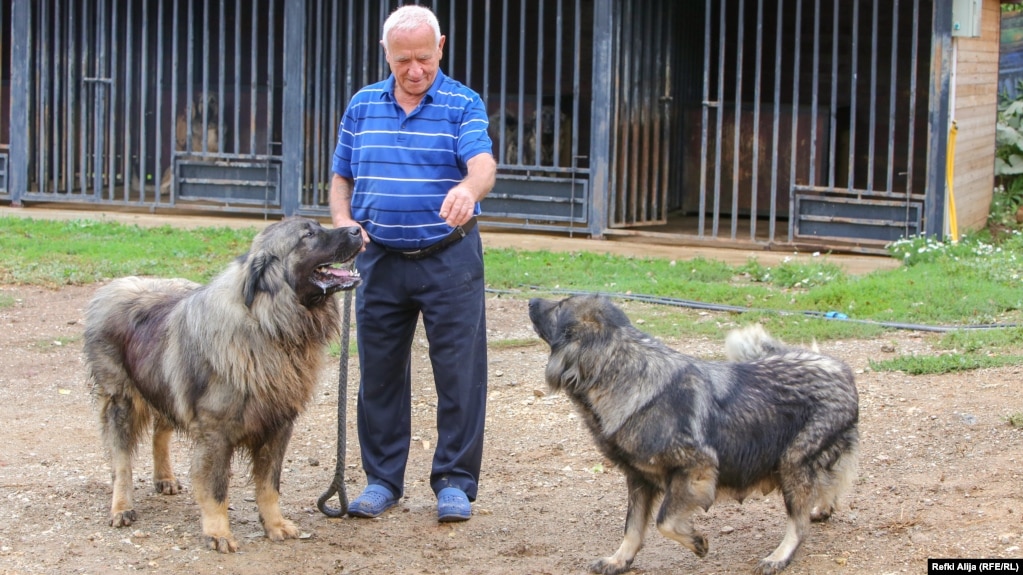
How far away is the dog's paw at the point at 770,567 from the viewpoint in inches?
183

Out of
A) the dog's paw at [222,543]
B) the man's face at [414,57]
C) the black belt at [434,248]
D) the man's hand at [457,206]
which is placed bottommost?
the dog's paw at [222,543]

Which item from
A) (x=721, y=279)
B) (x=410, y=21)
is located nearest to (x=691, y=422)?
(x=410, y=21)

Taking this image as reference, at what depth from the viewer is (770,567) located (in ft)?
15.3

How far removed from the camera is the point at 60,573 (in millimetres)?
4699

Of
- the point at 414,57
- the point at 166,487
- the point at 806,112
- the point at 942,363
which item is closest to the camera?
the point at 414,57

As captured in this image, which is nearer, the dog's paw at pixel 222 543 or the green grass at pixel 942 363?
the dog's paw at pixel 222 543

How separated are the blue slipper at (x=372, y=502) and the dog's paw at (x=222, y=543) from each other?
0.58 m

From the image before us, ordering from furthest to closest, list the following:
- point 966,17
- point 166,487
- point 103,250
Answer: point 103,250 → point 966,17 → point 166,487

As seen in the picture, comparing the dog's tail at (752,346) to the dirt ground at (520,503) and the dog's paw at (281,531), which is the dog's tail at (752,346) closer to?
the dirt ground at (520,503)

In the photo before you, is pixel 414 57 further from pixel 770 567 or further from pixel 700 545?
pixel 770 567

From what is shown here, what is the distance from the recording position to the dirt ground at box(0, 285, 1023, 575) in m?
4.84

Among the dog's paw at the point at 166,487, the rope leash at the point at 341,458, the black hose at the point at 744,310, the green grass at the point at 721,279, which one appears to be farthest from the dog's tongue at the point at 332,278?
the green grass at the point at 721,279

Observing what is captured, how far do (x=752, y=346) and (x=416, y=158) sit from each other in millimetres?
1671

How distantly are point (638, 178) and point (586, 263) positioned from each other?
3.08 meters
